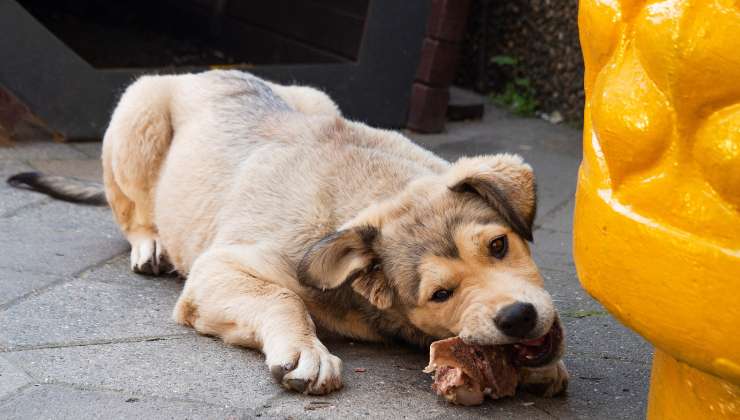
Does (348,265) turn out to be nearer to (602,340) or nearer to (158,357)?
(158,357)

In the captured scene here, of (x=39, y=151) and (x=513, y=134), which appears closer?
(x=39, y=151)

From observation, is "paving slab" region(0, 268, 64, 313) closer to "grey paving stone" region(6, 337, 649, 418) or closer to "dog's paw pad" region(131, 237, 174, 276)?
"dog's paw pad" region(131, 237, 174, 276)

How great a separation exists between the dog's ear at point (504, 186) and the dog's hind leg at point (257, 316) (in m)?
0.81

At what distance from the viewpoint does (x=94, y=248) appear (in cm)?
572

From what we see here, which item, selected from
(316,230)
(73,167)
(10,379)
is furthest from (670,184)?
(73,167)

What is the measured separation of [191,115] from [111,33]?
6213mm

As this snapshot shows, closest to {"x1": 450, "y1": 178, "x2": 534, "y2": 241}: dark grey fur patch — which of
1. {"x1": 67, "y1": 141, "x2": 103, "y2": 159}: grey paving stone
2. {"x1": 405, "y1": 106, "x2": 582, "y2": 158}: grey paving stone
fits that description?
{"x1": 405, "y1": 106, "x2": 582, "y2": 158}: grey paving stone

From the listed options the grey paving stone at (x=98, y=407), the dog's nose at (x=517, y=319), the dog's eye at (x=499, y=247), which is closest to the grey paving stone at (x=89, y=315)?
the grey paving stone at (x=98, y=407)

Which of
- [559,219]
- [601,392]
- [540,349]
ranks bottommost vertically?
[559,219]

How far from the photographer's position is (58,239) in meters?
5.78

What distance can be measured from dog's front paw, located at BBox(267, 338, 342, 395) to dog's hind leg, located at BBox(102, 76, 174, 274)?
68.7 inches

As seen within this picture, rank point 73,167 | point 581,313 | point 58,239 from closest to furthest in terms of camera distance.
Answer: point 581,313
point 58,239
point 73,167

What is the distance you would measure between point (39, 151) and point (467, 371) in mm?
4740

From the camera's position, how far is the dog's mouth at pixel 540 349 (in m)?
3.71
